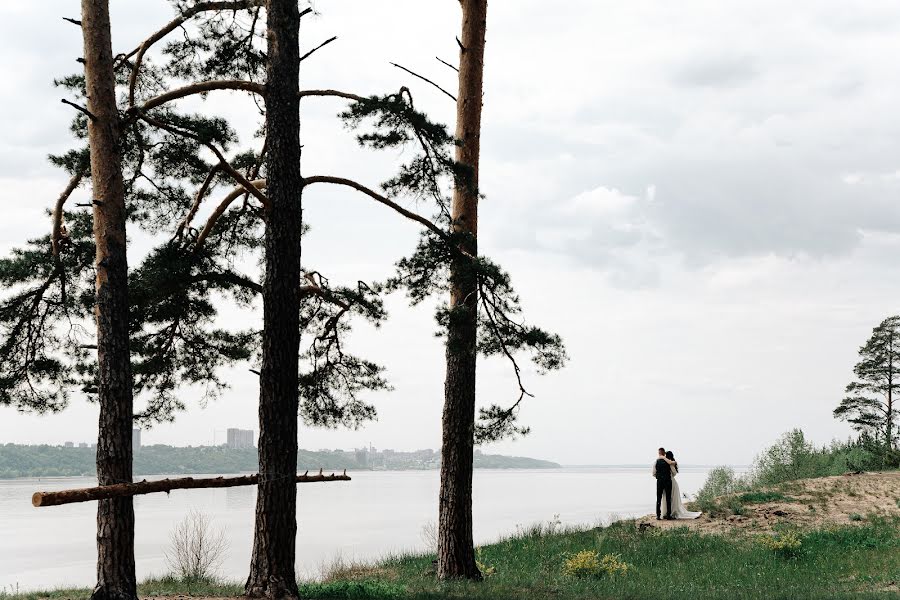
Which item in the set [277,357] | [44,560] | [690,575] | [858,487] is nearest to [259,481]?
[277,357]

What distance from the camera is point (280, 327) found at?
1030 centimetres

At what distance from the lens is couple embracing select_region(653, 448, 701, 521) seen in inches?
824

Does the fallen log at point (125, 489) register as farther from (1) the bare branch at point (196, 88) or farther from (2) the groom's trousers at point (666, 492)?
(2) the groom's trousers at point (666, 492)

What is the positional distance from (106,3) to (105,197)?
8.85 feet

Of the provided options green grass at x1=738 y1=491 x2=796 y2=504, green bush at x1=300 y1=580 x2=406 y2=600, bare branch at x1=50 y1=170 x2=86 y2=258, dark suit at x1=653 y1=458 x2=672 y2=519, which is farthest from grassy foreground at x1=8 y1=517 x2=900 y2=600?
bare branch at x1=50 y1=170 x2=86 y2=258

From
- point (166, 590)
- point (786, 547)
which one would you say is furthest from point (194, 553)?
point (786, 547)

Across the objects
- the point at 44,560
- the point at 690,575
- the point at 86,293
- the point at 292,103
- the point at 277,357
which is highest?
the point at 292,103

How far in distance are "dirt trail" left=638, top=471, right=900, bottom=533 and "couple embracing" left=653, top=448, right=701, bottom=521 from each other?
0.40 metres

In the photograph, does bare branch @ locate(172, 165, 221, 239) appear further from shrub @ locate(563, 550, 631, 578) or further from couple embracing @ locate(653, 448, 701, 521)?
couple embracing @ locate(653, 448, 701, 521)

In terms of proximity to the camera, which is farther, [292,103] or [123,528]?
[292,103]

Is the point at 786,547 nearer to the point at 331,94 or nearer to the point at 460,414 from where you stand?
the point at 460,414

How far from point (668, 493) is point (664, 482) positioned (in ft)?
1.01

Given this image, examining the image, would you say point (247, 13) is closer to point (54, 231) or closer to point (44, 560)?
point (54, 231)

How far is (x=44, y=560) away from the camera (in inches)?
1115
